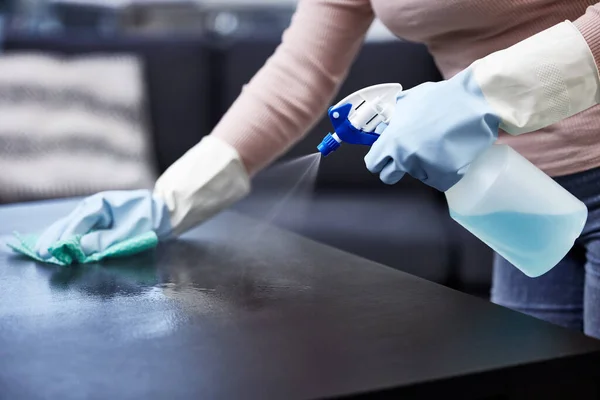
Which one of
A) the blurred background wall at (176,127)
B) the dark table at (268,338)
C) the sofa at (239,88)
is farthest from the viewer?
the sofa at (239,88)

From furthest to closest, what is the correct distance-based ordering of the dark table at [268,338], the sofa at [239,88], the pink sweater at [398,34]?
the sofa at [239,88] < the pink sweater at [398,34] < the dark table at [268,338]

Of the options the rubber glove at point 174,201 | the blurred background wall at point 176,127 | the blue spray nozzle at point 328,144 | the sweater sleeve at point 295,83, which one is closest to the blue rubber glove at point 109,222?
the rubber glove at point 174,201

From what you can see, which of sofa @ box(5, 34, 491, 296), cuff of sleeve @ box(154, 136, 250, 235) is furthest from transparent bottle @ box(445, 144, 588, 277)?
sofa @ box(5, 34, 491, 296)

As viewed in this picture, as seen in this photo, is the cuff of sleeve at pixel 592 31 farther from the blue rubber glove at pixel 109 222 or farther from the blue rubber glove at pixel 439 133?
the blue rubber glove at pixel 109 222

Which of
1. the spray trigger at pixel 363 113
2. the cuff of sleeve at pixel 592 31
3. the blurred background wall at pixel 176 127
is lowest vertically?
the blurred background wall at pixel 176 127

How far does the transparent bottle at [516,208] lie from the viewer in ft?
2.30

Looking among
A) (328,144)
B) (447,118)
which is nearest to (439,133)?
(447,118)

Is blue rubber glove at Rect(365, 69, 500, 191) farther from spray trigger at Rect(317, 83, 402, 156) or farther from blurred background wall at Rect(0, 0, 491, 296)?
blurred background wall at Rect(0, 0, 491, 296)

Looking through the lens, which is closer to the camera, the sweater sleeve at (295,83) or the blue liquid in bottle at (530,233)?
the blue liquid in bottle at (530,233)

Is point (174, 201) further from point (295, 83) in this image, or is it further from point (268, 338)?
point (268, 338)

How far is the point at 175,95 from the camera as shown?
2.74m

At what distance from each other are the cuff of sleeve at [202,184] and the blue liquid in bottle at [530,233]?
40 cm

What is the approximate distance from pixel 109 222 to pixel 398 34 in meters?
0.46

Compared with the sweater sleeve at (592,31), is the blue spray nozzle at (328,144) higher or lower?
lower
